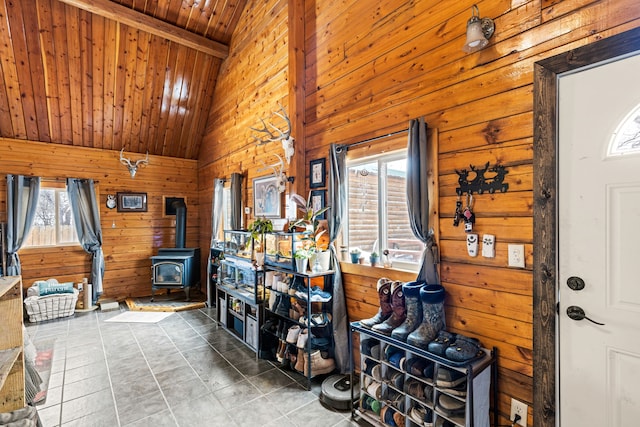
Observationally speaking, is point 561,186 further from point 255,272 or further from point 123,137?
point 123,137

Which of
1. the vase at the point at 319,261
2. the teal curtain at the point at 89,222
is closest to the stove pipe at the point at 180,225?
the teal curtain at the point at 89,222

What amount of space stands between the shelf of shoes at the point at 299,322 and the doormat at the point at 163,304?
8.01 ft

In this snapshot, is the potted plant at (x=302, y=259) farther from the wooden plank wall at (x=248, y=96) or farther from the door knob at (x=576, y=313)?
the door knob at (x=576, y=313)

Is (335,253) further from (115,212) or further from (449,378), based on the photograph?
(115,212)

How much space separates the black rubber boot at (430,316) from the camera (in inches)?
75.9

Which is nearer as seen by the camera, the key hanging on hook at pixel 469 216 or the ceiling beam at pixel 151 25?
the key hanging on hook at pixel 469 216

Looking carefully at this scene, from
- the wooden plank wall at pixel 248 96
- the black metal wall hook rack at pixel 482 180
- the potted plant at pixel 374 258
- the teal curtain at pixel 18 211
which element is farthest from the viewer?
the teal curtain at pixel 18 211

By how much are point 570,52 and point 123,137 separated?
20.9 ft

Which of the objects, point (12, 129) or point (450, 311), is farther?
point (12, 129)

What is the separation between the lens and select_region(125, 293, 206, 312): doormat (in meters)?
5.07

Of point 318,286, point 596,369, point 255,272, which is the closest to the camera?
point 596,369

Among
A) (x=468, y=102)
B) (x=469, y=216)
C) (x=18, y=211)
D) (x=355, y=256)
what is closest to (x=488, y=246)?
(x=469, y=216)

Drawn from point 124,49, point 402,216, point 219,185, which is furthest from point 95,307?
point 402,216

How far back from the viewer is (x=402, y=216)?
2.58 m
